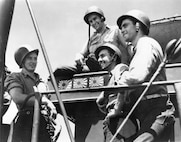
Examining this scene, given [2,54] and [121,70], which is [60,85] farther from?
[2,54]

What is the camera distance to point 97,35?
17.2 ft

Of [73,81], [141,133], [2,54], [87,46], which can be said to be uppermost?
[87,46]

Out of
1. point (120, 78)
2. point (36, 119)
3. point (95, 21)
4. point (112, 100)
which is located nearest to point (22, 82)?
point (36, 119)

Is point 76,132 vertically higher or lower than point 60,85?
lower

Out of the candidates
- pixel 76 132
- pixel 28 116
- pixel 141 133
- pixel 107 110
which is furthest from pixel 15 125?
pixel 141 133

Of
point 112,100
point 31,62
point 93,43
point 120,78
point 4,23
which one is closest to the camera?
point 4,23

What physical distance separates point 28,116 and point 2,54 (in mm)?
1201

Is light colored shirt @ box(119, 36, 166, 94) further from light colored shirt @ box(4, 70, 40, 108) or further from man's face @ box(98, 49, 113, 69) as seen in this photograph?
light colored shirt @ box(4, 70, 40, 108)

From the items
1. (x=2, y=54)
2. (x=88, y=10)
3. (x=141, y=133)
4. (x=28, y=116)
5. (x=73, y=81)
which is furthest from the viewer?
(x=88, y=10)

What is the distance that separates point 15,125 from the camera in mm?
4336

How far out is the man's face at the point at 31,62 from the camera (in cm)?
464

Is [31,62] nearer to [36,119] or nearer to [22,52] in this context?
[22,52]

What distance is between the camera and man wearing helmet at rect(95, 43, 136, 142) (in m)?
3.66

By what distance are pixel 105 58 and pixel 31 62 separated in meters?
1.02
